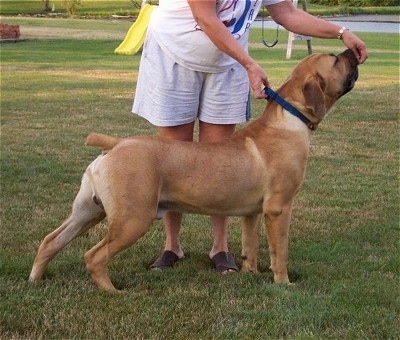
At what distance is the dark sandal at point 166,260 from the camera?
526 centimetres

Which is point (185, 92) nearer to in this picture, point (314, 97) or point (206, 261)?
point (314, 97)

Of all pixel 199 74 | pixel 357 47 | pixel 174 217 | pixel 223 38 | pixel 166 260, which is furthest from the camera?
pixel 174 217

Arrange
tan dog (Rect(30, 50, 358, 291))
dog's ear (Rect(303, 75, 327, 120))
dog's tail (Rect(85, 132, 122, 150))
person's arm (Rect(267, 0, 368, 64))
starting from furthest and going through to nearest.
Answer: person's arm (Rect(267, 0, 368, 64)), dog's ear (Rect(303, 75, 327, 120)), dog's tail (Rect(85, 132, 122, 150)), tan dog (Rect(30, 50, 358, 291))

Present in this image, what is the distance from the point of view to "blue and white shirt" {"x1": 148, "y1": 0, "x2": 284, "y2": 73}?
16.2 ft

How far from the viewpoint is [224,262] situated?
532cm

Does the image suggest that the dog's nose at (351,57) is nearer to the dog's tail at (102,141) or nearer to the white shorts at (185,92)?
the white shorts at (185,92)

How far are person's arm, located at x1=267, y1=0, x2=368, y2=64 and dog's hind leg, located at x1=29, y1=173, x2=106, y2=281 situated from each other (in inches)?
73.0

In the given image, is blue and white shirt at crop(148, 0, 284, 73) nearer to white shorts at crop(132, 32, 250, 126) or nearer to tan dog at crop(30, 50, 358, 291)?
white shorts at crop(132, 32, 250, 126)

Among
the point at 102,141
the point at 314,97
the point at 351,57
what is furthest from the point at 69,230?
the point at 351,57

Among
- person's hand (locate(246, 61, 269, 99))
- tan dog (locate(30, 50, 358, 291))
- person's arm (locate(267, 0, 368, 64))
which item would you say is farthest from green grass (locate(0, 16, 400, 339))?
person's arm (locate(267, 0, 368, 64))

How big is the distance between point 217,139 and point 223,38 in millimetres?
926

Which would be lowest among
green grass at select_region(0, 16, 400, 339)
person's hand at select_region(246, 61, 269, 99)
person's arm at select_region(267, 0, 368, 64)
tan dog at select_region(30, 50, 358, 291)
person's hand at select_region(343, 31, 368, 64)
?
green grass at select_region(0, 16, 400, 339)

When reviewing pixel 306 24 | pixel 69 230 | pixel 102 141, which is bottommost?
pixel 69 230

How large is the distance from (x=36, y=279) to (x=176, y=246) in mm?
1073
